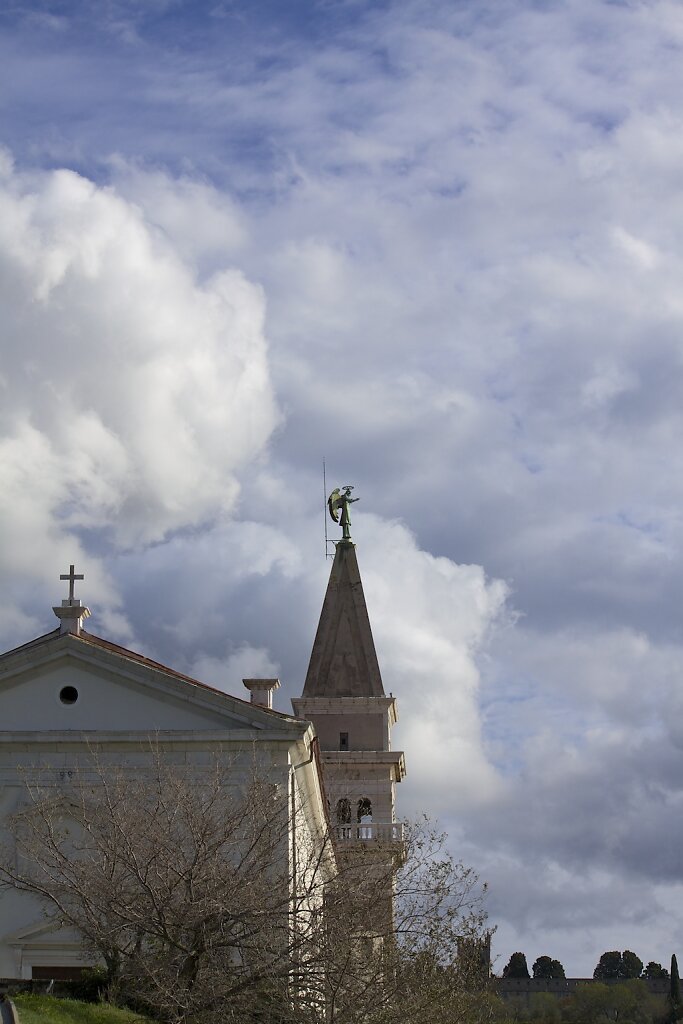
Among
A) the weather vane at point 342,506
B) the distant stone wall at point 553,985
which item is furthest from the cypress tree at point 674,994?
the weather vane at point 342,506

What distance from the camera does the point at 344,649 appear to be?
188ft

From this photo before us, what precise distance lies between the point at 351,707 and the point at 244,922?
3223cm

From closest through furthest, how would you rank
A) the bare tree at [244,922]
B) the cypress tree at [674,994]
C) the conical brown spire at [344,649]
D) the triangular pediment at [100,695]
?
the bare tree at [244,922], the triangular pediment at [100,695], the conical brown spire at [344,649], the cypress tree at [674,994]

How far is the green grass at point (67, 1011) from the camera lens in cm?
2484

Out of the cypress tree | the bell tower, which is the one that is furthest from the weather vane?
the cypress tree

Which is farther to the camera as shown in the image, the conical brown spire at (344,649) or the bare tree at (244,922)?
the conical brown spire at (344,649)

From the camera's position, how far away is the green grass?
24.8m

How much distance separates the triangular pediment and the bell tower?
17.1 metres

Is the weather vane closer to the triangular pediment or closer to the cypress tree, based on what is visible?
the triangular pediment

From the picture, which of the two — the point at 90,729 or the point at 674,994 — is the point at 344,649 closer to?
the point at 90,729

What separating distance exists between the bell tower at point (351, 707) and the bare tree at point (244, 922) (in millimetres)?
23074

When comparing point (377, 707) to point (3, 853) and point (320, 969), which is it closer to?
point (3, 853)

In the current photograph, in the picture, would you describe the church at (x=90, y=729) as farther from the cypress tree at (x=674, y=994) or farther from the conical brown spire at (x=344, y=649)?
the cypress tree at (x=674, y=994)

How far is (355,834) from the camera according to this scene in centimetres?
4831
